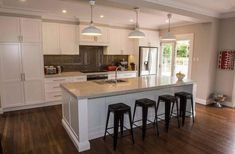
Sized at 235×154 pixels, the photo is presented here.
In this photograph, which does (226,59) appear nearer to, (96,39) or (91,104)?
(96,39)

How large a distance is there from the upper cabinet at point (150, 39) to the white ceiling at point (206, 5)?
7.76ft

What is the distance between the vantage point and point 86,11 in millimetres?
4449

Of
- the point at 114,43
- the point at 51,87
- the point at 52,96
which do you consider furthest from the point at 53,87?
the point at 114,43

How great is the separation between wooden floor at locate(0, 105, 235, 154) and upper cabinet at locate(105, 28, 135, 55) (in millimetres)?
3087

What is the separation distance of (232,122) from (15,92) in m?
5.47

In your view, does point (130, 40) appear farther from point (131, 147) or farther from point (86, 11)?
point (131, 147)

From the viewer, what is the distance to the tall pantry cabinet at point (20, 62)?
4172 millimetres

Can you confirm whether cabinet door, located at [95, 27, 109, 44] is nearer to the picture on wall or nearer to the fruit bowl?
the fruit bowl

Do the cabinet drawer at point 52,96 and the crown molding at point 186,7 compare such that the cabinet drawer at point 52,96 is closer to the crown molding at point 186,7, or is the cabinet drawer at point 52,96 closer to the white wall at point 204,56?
the crown molding at point 186,7

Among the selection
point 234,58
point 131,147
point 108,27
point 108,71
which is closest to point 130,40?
point 108,27

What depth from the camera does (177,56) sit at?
616 centimetres

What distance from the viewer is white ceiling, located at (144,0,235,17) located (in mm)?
3635

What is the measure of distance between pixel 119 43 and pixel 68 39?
1899mm

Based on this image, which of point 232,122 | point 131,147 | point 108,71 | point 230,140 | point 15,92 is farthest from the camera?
point 108,71
